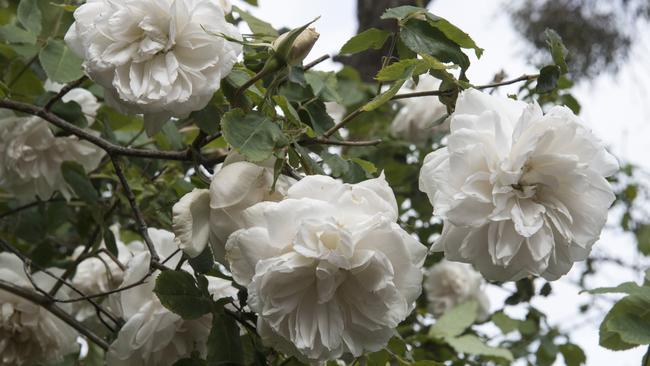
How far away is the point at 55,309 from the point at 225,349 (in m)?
0.41

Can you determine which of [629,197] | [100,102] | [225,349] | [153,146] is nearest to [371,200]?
[225,349]

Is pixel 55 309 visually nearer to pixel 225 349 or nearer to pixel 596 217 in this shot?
pixel 225 349

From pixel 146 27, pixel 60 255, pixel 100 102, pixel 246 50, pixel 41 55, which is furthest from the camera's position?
pixel 60 255

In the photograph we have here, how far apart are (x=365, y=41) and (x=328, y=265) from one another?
0.35 metres

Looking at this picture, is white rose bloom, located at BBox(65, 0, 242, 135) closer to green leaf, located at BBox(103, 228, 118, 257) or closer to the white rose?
green leaf, located at BBox(103, 228, 118, 257)

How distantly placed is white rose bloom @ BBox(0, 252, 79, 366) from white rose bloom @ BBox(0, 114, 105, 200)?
0.12 m

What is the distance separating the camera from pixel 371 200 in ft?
2.80

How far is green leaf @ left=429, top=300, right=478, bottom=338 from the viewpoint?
5.59 feet

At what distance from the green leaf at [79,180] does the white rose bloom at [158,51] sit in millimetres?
478

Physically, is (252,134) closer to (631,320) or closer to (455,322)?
(631,320)

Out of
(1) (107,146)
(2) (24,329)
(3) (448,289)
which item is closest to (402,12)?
(1) (107,146)

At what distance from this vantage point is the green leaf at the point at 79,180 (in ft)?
4.72

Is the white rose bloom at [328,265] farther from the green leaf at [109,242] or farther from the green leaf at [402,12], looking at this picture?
the green leaf at [109,242]

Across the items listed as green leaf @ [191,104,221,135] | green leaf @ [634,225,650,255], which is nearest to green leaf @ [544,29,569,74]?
green leaf @ [191,104,221,135]
